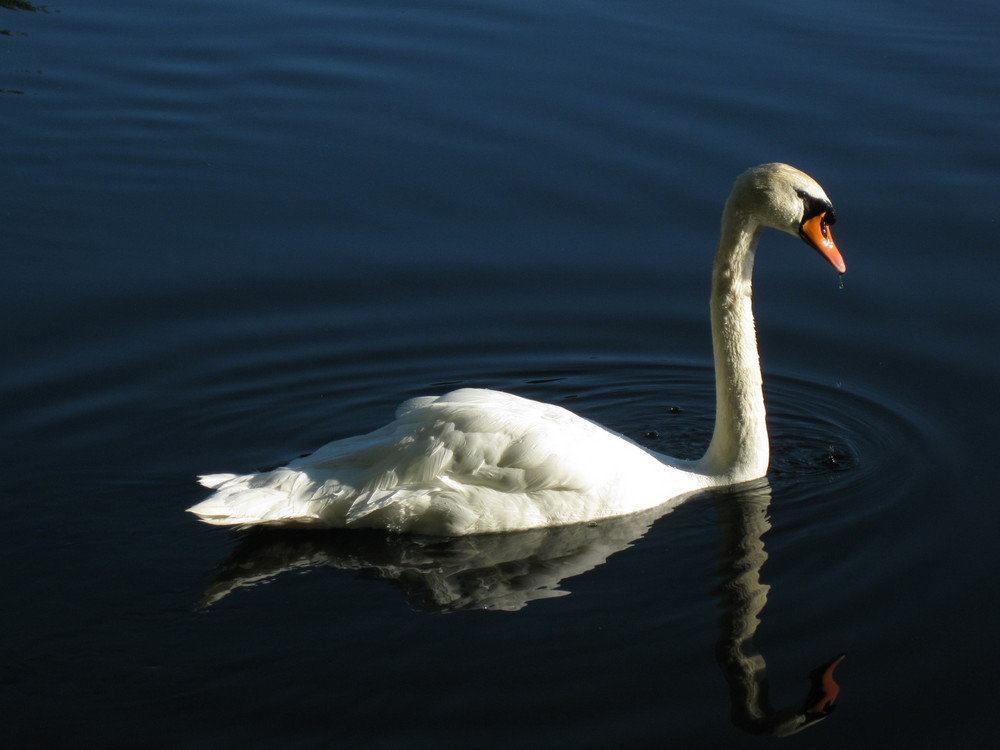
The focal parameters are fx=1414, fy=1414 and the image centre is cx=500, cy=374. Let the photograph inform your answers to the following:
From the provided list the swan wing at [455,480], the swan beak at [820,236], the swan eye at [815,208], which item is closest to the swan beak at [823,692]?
the swan wing at [455,480]

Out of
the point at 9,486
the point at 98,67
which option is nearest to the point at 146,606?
the point at 9,486

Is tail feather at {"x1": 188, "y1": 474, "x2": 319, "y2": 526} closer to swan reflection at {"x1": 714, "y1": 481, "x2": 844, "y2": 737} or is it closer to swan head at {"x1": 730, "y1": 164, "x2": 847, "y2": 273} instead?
swan reflection at {"x1": 714, "y1": 481, "x2": 844, "y2": 737}

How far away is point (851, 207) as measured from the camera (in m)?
12.7

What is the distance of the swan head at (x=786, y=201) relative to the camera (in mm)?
8586

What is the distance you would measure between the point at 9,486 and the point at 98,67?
8.72m

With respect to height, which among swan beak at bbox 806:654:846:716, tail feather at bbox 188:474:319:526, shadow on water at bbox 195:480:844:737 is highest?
tail feather at bbox 188:474:319:526

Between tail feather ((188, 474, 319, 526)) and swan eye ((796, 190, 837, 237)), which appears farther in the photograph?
swan eye ((796, 190, 837, 237))

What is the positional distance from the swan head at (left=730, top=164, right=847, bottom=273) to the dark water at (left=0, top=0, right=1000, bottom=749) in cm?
150

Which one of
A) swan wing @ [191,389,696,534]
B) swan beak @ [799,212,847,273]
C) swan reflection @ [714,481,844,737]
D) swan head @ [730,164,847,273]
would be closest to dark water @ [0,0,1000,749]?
swan reflection @ [714,481,844,737]

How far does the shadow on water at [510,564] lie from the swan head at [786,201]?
1.71 metres

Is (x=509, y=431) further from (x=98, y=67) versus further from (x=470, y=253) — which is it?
(x=98, y=67)

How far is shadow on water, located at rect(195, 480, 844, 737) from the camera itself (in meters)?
6.98

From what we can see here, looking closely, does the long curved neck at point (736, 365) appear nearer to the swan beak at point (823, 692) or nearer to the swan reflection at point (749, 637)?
→ the swan reflection at point (749, 637)

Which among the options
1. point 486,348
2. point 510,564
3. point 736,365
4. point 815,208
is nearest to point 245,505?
point 510,564
